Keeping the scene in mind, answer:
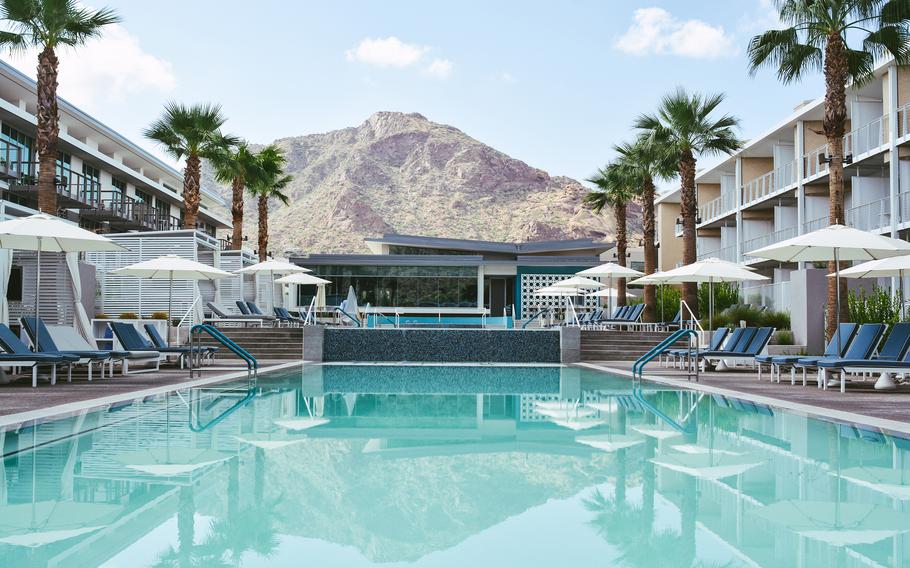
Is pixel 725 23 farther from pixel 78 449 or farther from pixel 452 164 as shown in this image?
pixel 78 449

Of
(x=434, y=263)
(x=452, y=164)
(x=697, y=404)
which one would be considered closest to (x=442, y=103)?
(x=452, y=164)

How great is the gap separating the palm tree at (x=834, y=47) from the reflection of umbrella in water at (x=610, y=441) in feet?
33.7

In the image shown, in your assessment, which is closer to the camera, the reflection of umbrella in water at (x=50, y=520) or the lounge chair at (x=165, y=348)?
the reflection of umbrella in water at (x=50, y=520)

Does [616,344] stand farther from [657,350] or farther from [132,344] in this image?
[132,344]

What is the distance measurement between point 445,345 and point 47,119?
35.1 ft

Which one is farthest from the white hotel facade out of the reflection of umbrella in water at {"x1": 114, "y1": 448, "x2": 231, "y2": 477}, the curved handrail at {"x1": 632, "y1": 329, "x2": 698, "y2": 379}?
the reflection of umbrella in water at {"x1": 114, "y1": 448, "x2": 231, "y2": 477}

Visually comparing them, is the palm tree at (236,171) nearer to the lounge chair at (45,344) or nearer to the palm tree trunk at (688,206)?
the palm tree trunk at (688,206)

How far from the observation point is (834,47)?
16.8 metres

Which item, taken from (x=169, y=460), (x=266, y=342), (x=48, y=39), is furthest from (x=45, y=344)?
(x=266, y=342)

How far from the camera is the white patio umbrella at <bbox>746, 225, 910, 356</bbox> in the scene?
40.0 feet

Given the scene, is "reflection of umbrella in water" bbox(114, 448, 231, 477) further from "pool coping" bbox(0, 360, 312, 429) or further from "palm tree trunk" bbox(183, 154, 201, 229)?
"palm tree trunk" bbox(183, 154, 201, 229)

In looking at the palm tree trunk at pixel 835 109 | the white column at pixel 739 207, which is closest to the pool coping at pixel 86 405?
the palm tree trunk at pixel 835 109

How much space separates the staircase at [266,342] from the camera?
67.7 ft

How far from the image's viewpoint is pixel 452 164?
117 m
